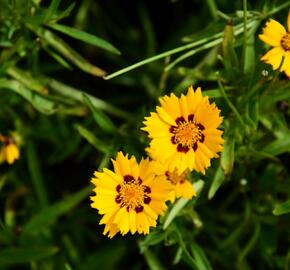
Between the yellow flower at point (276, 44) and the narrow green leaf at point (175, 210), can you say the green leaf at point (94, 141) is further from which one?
the yellow flower at point (276, 44)

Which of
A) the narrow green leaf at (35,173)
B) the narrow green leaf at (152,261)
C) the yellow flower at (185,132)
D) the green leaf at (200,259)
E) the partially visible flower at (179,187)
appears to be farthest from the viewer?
the narrow green leaf at (35,173)

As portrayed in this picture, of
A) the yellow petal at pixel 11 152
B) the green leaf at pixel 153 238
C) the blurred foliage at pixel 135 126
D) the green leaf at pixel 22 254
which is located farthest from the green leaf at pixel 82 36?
the green leaf at pixel 22 254

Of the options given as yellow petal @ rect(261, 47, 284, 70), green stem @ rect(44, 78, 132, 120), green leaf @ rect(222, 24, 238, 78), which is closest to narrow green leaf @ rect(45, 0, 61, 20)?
green stem @ rect(44, 78, 132, 120)

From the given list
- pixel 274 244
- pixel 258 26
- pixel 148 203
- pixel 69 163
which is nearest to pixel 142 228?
pixel 148 203

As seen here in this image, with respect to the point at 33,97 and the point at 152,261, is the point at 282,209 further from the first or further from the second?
the point at 33,97

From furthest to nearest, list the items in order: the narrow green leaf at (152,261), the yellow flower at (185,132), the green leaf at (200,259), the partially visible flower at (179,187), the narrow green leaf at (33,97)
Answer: the narrow green leaf at (152,261) → the narrow green leaf at (33,97) → the green leaf at (200,259) → the partially visible flower at (179,187) → the yellow flower at (185,132)

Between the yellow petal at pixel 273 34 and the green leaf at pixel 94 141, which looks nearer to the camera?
the yellow petal at pixel 273 34

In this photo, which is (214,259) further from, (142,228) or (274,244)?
(142,228)
